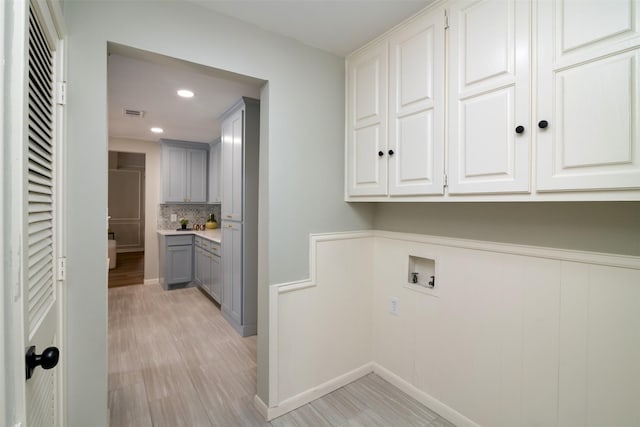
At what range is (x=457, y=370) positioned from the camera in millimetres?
1829

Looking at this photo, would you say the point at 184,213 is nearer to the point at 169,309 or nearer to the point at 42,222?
the point at 169,309

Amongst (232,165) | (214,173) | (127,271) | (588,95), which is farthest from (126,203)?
(588,95)

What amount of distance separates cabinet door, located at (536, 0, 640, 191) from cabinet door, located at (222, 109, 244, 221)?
254 cm

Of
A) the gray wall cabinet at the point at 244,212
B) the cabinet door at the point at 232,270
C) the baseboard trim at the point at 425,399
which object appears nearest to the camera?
the baseboard trim at the point at 425,399

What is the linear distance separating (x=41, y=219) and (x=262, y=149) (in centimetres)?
117

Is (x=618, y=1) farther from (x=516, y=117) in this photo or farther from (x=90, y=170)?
(x=90, y=170)

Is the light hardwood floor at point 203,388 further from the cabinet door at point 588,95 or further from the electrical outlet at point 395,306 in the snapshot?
the cabinet door at point 588,95

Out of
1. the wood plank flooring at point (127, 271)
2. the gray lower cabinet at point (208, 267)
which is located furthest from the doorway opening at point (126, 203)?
the gray lower cabinet at point (208, 267)

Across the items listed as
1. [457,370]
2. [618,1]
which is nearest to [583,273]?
[457,370]

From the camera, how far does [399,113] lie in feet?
5.97

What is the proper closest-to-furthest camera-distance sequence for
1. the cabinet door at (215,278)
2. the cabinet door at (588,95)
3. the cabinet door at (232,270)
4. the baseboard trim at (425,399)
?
1. the cabinet door at (588,95)
2. the baseboard trim at (425,399)
3. the cabinet door at (232,270)
4. the cabinet door at (215,278)

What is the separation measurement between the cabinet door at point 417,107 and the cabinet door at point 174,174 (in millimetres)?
4051

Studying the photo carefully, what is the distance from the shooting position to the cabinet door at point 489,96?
1.29 metres

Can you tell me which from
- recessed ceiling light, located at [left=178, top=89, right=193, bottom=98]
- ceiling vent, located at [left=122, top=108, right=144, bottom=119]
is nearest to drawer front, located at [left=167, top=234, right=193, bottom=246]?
ceiling vent, located at [left=122, top=108, right=144, bottom=119]
